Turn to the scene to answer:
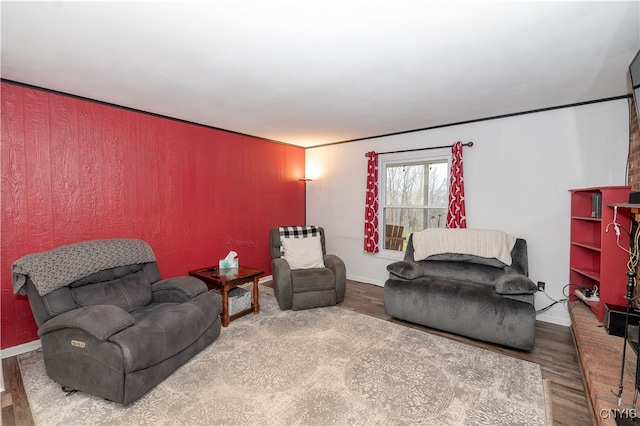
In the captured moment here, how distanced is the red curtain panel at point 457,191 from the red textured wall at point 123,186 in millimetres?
2763

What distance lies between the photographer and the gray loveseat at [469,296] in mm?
2598

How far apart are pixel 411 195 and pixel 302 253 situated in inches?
74.7

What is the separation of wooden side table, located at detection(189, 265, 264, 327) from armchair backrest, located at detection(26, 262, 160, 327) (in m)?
0.52

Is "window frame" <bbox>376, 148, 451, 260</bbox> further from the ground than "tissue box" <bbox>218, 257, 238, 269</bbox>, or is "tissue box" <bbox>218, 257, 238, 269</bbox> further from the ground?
"window frame" <bbox>376, 148, 451, 260</bbox>

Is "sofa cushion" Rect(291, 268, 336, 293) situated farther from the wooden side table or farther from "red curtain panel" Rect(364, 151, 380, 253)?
"red curtain panel" Rect(364, 151, 380, 253)

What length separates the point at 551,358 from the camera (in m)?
2.48

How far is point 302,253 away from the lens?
12.9 ft

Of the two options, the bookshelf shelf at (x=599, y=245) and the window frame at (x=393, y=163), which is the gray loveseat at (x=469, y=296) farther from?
the window frame at (x=393, y=163)

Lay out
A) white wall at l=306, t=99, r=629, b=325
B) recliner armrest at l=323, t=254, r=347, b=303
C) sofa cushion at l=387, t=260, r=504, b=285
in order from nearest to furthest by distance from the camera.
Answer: white wall at l=306, t=99, r=629, b=325 < sofa cushion at l=387, t=260, r=504, b=285 < recliner armrest at l=323, t=254, r=347, b=303

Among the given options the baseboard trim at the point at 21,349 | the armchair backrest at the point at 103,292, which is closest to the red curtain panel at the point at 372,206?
the armchair backrest at the point at 103,292

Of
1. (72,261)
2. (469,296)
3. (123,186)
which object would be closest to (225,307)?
(72,261)

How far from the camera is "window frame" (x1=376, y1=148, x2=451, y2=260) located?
13.0 ft

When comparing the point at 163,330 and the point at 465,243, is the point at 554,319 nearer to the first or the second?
the point at 465,243

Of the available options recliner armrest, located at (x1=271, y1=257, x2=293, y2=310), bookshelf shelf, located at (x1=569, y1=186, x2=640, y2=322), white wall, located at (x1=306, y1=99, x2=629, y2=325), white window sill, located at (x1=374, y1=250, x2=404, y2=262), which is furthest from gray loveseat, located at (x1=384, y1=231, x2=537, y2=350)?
recliner armrest, located at (x1=271, y1=257, x2=293, y2=310)
